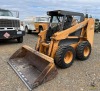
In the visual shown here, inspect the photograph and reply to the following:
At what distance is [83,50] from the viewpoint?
694 cm

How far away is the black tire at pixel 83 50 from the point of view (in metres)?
6.85

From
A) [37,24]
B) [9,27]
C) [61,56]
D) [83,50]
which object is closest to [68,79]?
[61,56]

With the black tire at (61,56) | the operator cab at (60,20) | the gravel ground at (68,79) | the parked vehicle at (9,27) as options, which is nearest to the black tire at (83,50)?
the gravel ground at (68,79)

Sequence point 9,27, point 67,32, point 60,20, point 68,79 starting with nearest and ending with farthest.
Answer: point 68,79 < point 67,32 < point 60,20 < point 9,27

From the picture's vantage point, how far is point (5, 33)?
32.7ft

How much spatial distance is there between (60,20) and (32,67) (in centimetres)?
209

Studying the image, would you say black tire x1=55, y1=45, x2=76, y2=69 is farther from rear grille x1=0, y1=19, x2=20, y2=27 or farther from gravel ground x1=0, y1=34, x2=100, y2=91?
rear grille x1=0, y1=19, x2=20, y2=27

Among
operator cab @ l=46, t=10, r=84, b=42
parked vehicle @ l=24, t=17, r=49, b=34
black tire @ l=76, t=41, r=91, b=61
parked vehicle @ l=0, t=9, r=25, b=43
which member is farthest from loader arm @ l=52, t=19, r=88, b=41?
parked vehicle @ l=24, t=17, r=49, b=34

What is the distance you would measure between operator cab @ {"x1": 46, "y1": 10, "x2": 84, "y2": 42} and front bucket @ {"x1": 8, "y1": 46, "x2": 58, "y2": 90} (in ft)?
3.67

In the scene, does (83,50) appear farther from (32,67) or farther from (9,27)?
(9,27)

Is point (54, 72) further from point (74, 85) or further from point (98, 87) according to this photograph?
point (98, 87)

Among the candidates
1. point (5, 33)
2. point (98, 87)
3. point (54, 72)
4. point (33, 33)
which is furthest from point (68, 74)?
point (33, 33)

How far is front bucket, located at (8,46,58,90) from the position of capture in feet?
16.2

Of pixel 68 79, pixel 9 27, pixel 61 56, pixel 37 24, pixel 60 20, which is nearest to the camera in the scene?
pixel 68 79
